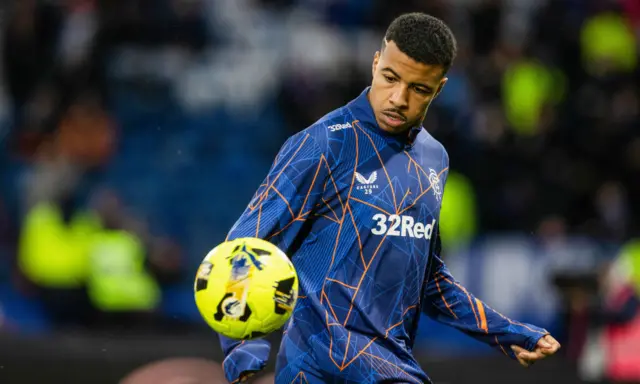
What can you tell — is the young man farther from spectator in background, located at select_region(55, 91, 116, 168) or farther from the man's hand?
spectator in background, located at select_region(55, 91, 116, 168)

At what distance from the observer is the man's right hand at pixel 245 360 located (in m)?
3.80

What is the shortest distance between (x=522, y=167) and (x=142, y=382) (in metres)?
6.66

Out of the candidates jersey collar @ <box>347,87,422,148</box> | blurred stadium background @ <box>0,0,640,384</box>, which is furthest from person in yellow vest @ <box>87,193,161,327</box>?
jersey collar @ <box>347,87,422,148</box>

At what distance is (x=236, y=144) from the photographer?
44.0 feet

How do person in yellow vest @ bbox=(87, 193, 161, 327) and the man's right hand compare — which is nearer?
the man's right hand

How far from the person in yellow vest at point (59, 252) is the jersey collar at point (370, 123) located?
7.83 m

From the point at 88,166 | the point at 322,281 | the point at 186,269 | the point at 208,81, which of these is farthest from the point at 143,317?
the point at 322,281

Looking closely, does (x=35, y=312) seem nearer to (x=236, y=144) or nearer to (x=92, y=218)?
(x=92, y=218)

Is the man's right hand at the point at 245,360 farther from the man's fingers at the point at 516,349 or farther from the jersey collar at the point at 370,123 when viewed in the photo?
the man's fingers at the point at 516,349

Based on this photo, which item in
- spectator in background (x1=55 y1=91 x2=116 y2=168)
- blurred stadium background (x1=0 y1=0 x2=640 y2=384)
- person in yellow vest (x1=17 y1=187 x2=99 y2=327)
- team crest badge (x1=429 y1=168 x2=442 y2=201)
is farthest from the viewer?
spectator in background (x1=55 y1=91 x2=116 y2=168)

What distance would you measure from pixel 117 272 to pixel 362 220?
8084 millimetres

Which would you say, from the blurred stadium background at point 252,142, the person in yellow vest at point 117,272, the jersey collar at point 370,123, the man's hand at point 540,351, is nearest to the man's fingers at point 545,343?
the man's hand at point 540,351

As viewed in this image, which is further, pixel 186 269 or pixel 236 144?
pixel 236 144

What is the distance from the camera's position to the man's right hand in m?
3.80
